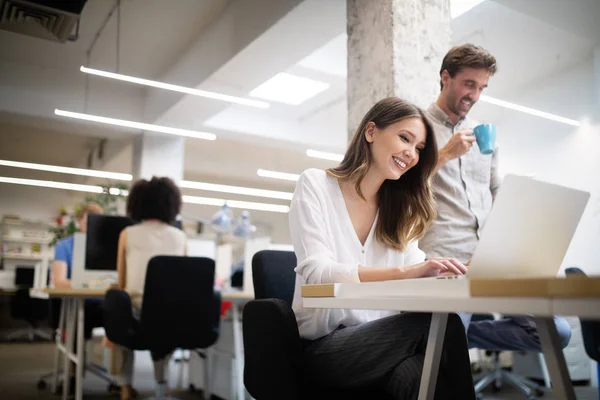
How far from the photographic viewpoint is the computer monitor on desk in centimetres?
329

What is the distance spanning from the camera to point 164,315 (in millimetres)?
2650

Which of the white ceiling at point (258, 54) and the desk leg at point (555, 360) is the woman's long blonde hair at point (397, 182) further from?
the white ceiling at point (258, 54)

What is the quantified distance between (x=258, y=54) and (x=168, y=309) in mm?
2748

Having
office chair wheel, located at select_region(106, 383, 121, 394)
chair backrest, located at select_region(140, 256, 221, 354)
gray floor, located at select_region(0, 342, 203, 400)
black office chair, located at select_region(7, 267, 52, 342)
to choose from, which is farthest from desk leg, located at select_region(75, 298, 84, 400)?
black office chair, located at select_region(7, 267, 52, 342)

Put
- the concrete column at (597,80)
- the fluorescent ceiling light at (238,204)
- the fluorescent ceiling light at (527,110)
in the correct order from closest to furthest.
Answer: the concrete column at (597,80) < the fluorescent ceiling light at (527,110) < the fluorescent ceiling light at (238,204)

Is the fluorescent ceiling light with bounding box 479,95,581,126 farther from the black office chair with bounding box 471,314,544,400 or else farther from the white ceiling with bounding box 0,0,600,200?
the black office chair with bounding box 471,314,544,400

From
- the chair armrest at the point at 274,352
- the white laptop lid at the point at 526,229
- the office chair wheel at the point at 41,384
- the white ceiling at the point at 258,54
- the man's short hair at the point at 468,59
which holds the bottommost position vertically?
the office chair wheel at the point at 41,384

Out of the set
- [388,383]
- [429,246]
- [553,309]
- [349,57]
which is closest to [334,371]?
[388,383]

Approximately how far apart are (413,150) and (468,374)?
649 mm

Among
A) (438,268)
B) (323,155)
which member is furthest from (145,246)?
(323,155)

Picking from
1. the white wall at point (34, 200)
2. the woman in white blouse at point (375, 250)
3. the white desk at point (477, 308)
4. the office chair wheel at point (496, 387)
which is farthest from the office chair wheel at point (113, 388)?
the white wall at point (34, 200)

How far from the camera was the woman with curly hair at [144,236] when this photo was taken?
9.67 ft

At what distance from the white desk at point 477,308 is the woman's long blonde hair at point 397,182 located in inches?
20.1

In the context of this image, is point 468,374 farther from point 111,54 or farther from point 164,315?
point 111,54
